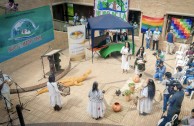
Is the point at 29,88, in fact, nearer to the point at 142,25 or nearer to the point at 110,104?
the point at 110,104

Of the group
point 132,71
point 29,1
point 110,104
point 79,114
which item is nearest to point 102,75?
point 132,71

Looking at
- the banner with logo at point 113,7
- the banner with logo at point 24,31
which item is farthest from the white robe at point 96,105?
the banner with logo at point 113,7

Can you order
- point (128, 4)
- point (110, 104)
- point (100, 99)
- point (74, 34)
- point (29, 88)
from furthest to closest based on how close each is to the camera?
point (128, 4), point (74, 34), point (29, 88), point (110, 104), point (100, 99)

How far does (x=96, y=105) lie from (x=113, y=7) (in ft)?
33.0

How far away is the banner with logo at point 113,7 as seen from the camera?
15.4m

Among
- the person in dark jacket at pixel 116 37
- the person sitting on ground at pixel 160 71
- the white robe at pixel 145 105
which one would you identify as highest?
the person in dark jacket at pixel 116 37

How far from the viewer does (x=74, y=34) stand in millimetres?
12359

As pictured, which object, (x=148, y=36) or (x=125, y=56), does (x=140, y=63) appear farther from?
(x=148, y=36)

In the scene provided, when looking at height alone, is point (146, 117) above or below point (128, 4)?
below

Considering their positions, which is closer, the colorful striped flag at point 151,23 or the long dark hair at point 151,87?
the long dark hair at point 151,87

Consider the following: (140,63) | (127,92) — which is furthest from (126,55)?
(127,92)

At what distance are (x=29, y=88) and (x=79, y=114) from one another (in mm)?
3075

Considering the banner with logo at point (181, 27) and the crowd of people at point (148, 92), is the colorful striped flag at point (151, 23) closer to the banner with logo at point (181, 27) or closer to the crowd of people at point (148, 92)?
the banner with logo at point (181, 27)

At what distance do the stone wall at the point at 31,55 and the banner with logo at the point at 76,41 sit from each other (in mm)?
2235
